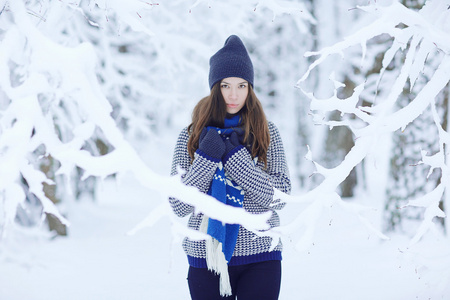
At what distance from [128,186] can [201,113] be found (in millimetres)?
9224

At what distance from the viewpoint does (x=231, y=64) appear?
2379 millimetres

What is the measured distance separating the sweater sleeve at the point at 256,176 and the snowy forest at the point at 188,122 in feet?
1.08

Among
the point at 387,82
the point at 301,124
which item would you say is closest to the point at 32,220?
the point at 387,82

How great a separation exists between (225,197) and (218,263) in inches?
12.4

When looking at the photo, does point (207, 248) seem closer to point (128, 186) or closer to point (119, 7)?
point (119, 7)

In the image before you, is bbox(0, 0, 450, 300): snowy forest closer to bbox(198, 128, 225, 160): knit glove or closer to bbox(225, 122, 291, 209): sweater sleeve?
bbox(225, 122, 291, 209): sweater sleeve

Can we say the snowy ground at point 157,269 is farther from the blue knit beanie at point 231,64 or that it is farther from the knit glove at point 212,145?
the blue knit beanie at point 231,64

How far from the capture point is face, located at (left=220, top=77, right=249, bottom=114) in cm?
240

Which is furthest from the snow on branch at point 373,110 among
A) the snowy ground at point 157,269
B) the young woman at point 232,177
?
the snowy ground at point 157,269

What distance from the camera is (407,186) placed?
15.9ft

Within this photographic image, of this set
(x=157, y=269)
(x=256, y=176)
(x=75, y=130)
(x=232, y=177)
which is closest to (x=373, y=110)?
(x=256, y=176)

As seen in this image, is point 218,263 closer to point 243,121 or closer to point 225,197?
point 225,197

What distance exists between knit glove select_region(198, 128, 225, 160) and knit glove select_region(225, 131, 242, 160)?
0.15 ft

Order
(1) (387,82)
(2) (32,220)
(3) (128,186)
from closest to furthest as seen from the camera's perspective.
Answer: (1) (387,82) → (2) (32,220) → (3) (128,186)
